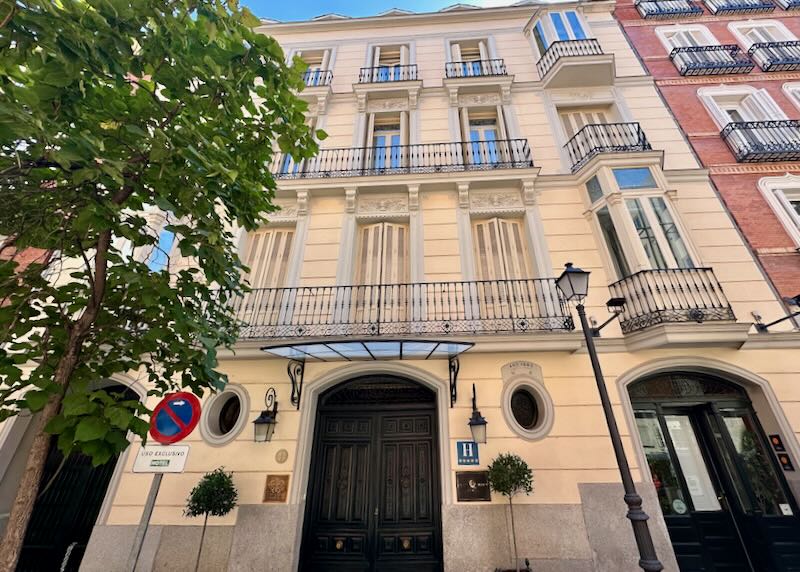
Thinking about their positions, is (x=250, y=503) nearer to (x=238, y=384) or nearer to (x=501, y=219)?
(x=238, y=384)

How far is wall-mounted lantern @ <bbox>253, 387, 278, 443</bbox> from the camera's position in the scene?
5703 mm

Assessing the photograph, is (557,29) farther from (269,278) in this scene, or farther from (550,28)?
(269,278)

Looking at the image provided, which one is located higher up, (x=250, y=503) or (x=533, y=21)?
(x=533, y=21)

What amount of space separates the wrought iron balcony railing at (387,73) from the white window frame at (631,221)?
6828 mm

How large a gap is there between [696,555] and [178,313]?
8.76 m

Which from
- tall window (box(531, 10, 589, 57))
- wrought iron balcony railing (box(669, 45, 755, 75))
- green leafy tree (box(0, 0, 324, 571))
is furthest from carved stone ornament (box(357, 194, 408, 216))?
wrought iron balcony railing (box(669, 45, 755, 75))

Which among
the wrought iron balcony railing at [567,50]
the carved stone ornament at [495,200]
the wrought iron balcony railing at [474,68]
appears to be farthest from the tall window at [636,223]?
the wrought iron balcony railing at [474,68]

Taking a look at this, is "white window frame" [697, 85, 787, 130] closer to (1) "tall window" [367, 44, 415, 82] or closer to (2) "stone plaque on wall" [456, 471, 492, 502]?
(1) "tall window" [367, 44, 415, 82]

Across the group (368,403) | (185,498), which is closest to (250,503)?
(185,498)

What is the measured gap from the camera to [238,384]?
627 centimetres

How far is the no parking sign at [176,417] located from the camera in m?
3.92

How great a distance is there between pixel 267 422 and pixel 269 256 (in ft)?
13.0

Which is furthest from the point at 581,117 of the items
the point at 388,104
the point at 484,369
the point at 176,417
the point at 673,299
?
the point at 176,417

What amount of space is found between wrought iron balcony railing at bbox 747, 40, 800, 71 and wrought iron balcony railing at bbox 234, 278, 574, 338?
11.1 m
